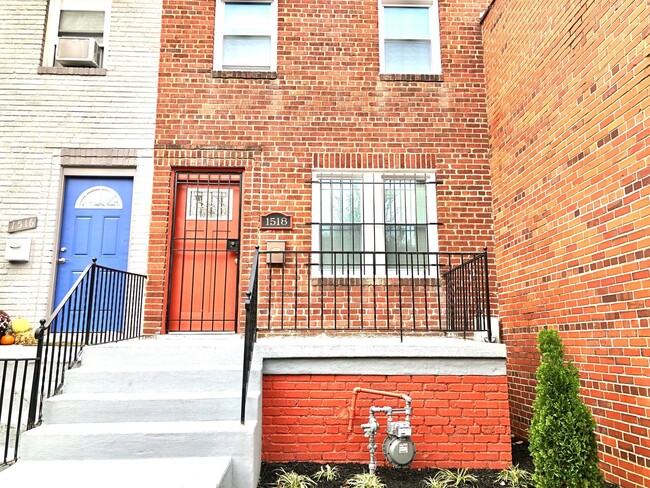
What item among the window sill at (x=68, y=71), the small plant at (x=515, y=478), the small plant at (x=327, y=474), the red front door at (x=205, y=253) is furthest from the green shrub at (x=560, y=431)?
the window sill at (x=68, y=71)

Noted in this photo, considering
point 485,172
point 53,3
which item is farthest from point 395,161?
point 53,3

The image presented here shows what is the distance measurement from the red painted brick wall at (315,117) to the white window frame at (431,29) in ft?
0.33

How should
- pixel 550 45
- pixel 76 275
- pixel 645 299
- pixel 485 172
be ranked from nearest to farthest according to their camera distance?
pixel 645 299 < pixel 550 45 < pixel 76 275 < pixel 485 172

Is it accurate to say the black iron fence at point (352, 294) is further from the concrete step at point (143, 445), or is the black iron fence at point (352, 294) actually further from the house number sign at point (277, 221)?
the concrete step at point (143, 445)

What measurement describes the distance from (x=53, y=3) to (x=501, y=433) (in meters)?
7.79

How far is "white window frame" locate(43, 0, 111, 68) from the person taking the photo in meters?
6.54

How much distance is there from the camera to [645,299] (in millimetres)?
3512

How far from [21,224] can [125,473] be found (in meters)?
4.12

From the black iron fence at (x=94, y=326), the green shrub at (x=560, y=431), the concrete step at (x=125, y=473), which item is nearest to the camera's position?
the concrete step at (x=125, y=473)

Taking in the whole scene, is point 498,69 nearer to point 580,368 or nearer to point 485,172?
point 485,172

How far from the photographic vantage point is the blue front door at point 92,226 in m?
6.04

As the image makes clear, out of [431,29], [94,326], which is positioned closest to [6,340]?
[94,326]

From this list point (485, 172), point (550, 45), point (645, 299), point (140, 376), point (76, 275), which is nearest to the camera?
point (645, 299)

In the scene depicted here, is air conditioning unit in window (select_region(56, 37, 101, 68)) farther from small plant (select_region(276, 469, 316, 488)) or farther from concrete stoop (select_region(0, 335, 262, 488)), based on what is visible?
small plant (select_region(276, 469, 316, 488))
